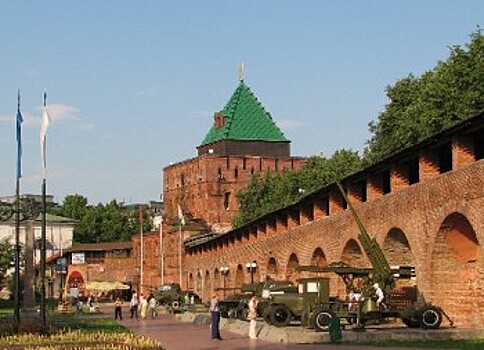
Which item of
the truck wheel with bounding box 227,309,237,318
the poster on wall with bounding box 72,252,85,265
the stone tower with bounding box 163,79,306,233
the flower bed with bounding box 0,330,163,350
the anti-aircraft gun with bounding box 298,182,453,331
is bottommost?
the flower bed with bounding box 0,330,163,350

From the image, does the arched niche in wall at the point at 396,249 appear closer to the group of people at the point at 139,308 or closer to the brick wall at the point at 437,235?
the brick wall at the point at 437,235

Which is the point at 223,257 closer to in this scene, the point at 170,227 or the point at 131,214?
the point at 170,227

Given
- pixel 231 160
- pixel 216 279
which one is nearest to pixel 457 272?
pixel 216 279

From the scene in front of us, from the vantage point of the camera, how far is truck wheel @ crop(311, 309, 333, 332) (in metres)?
30.3

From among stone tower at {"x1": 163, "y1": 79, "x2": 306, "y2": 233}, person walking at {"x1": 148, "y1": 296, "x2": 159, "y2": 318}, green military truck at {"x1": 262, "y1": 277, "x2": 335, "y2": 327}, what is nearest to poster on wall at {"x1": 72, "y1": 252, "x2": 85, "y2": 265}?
stone tower at {"x1": 163, "y1": 79, "x2": 306, "y2": 233}

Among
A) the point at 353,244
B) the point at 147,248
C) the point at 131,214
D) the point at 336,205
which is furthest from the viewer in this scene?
the point at 131,214

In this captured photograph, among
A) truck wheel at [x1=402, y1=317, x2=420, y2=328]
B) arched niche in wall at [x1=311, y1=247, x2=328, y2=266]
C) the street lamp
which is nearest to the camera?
truck wheel at [x1=402, y1=317, x2=420, y2=328]

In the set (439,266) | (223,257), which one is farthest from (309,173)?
(439,266)

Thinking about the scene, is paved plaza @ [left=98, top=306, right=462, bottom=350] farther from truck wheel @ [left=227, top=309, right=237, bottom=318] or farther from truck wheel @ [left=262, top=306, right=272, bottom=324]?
truck wheel @ [left=227, top=309, right=237, bottom=318]

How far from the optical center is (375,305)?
3039 cm

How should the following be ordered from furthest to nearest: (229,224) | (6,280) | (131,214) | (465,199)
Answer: (131,214) → (229,224) → (6,280) → (465,199)

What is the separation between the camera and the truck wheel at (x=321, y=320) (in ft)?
99.3

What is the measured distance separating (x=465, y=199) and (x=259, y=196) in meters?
72.4

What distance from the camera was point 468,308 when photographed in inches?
1178
